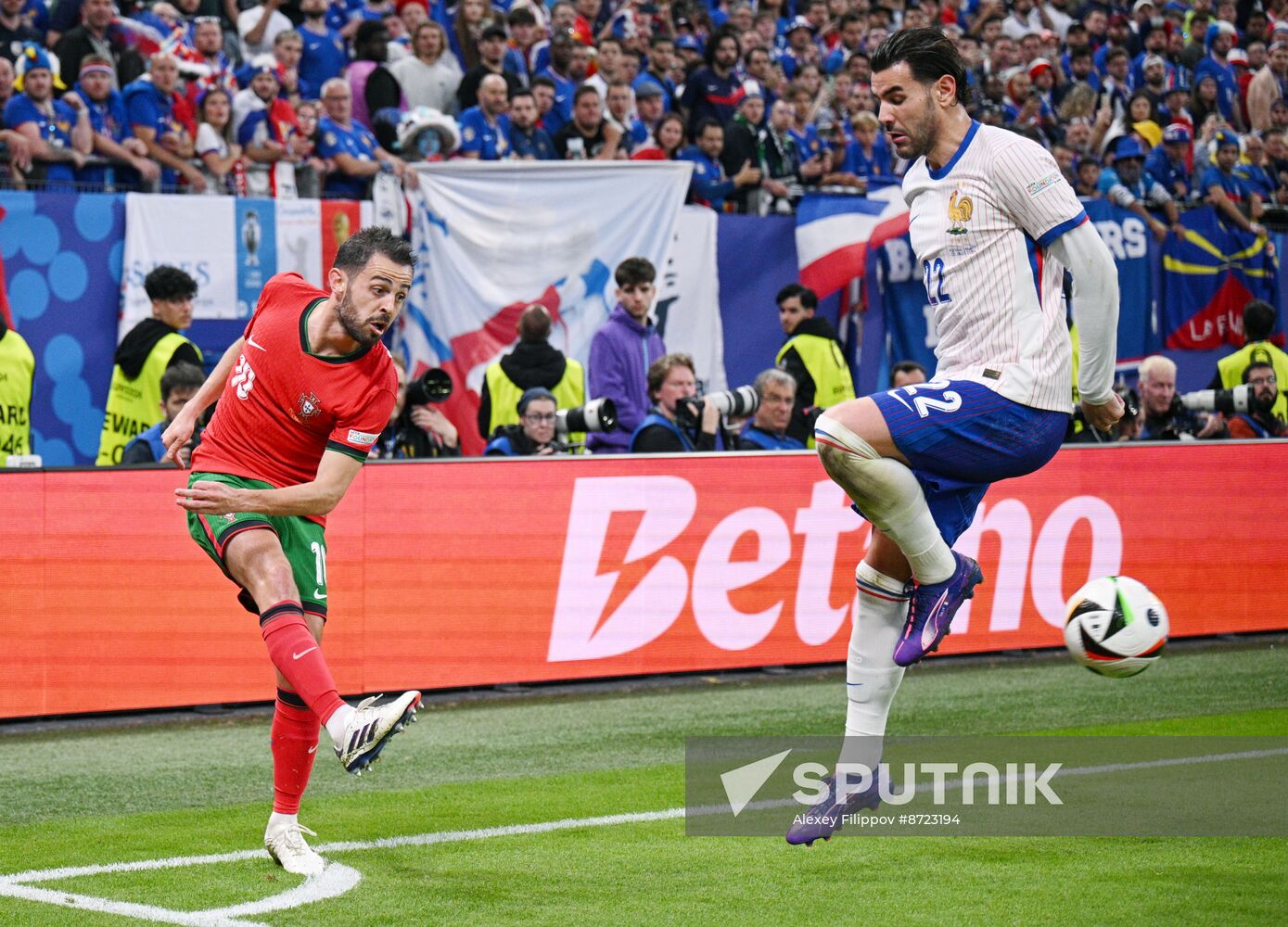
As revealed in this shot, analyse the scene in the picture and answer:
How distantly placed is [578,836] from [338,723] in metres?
1.36

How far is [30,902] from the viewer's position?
17.0ft

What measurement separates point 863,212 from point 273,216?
17.9 feet

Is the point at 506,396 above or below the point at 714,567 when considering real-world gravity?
above

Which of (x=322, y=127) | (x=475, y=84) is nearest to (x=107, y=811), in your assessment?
(x=322, y=127)

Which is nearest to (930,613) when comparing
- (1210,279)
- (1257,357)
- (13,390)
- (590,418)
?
(590,418)

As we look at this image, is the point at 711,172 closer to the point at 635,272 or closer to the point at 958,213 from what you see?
the point at 635,272

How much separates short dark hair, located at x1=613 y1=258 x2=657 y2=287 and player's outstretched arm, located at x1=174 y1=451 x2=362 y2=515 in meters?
5.61

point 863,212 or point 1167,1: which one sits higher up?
point 1167,1

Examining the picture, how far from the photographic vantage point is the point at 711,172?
590 inches

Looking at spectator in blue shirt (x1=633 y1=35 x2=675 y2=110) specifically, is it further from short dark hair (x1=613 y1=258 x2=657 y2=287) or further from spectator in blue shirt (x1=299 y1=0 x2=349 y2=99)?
Answer: short dark hair (x1=613 y1=258 x2=657 y2=287)

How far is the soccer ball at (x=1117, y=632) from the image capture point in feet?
18.3

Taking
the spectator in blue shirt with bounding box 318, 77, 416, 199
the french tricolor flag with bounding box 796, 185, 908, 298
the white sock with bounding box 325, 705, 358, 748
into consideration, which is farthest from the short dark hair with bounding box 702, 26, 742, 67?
the white sock with bounding box 325, 705, 358, 748

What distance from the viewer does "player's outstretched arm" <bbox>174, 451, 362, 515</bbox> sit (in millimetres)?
5316

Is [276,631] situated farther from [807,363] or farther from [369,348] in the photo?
[807,363]
